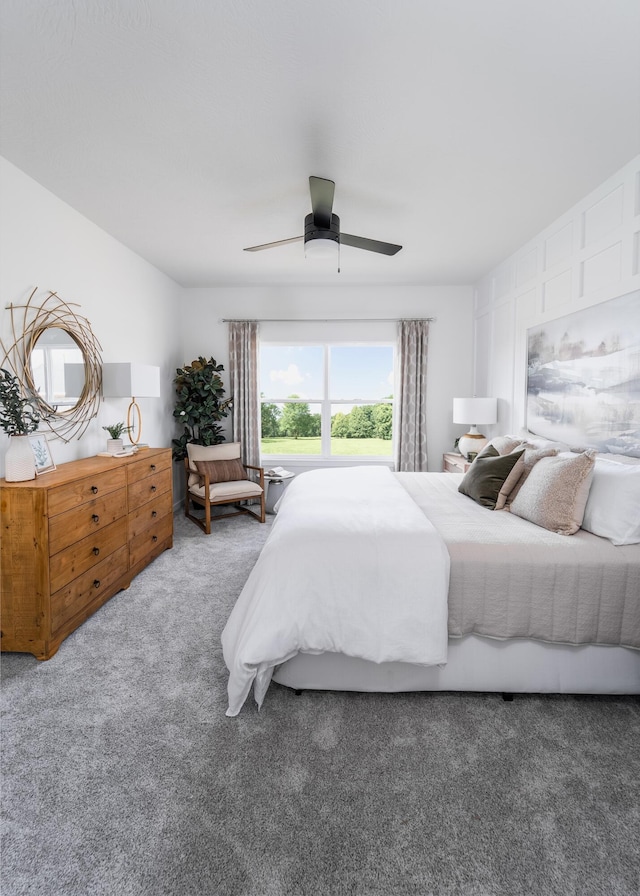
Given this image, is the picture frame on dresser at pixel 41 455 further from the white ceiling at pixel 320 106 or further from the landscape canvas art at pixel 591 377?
the landscape canvas art at pixel 591 377

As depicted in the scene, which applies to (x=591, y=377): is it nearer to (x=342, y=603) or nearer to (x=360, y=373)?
(x=342, y=603)

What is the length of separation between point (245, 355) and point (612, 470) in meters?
4.27

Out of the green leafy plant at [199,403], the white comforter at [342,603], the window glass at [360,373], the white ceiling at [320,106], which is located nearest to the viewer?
the white ceiling at [320,106]

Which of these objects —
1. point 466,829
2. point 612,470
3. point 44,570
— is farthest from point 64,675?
point 612,470

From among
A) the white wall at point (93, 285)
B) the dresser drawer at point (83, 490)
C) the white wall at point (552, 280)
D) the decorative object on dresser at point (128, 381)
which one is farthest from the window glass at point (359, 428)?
the dresser drawer at point (83, 490)

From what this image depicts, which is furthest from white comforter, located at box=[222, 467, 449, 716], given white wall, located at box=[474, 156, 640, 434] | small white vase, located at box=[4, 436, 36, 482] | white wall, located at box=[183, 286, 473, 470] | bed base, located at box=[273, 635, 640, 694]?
white wall, located at box=[183, 286, 473, 470]

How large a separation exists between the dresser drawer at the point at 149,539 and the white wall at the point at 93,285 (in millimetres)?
787

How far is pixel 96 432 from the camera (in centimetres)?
370

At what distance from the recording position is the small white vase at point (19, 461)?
2439 mm

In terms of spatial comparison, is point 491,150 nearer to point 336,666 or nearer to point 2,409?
point 336,666

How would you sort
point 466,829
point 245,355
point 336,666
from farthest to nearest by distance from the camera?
point 245,355
point 336,666
point 466,829

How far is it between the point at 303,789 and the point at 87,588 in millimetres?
1826

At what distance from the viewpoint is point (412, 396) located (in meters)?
5.49

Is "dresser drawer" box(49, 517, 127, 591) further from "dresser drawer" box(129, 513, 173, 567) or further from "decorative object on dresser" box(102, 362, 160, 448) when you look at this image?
"decorative object on dresser" box(102, 362, 160, 448)
